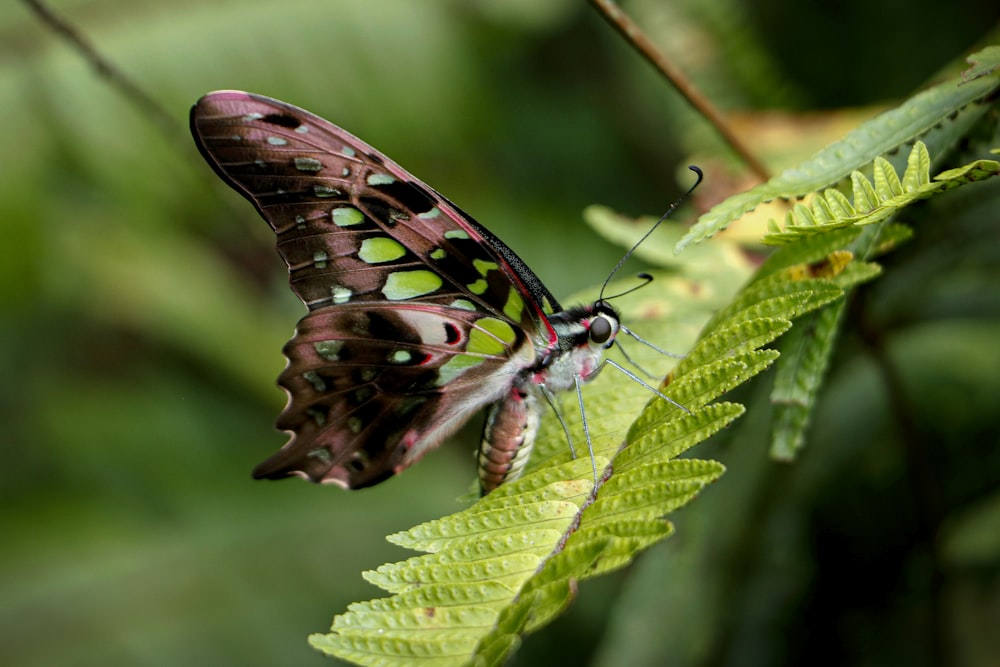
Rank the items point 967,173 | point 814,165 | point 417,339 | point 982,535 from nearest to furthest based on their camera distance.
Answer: point 967,173 < point 814,165 < point 417,339 < point 982,535

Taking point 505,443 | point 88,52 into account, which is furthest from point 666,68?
point 88,52

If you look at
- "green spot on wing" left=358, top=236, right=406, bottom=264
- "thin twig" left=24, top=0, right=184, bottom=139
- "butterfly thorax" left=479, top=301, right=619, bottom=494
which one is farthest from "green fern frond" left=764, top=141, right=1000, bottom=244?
"thin twig" left=24, top=0, right=184, bottom=139

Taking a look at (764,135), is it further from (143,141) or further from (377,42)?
(143,141)

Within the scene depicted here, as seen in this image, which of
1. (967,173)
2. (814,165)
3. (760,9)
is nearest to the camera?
(967,173)

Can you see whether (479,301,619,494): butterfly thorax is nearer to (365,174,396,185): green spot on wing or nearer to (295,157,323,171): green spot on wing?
(365,174,396,185): green spot on wing

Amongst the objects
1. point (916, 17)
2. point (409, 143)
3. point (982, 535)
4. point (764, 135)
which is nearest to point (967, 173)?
point (982, 535)

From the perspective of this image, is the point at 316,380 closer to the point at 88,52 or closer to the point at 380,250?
the point at 380,250
